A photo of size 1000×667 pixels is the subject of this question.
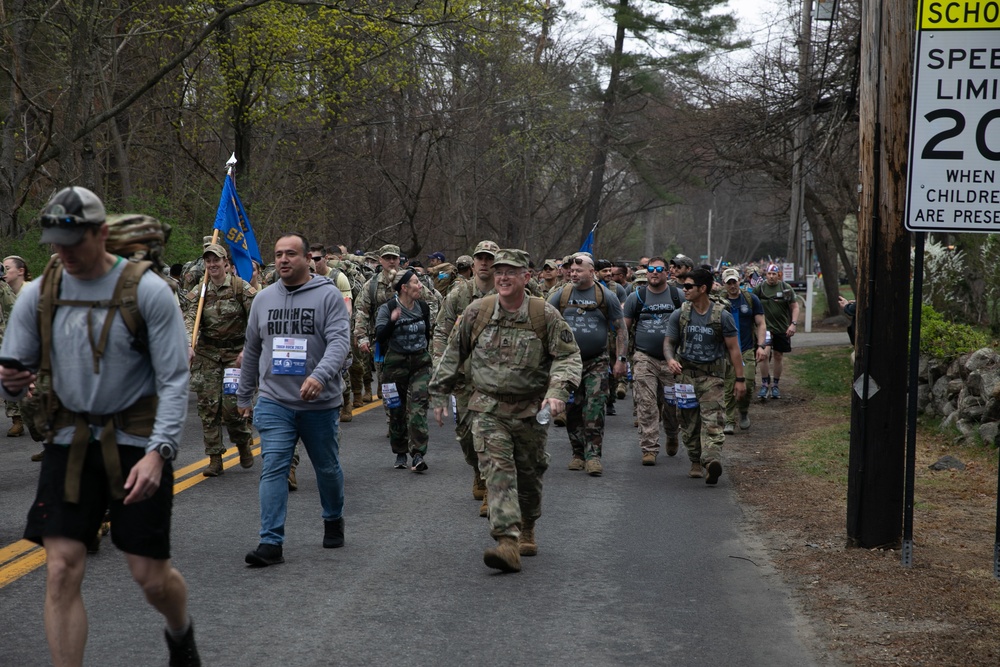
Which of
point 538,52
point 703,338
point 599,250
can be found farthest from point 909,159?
point 599,250

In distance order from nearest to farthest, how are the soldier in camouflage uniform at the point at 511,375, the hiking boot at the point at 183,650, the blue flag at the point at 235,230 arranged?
the hiking boot at the point at 183,650, the soldier in camouflage uniform at the point at 511,375, the blue flag at the point at 235,230

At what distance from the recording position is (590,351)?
11.0 meters

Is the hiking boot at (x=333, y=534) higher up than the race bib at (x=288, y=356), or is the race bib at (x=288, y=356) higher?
the race bib at (x=288, y=356)

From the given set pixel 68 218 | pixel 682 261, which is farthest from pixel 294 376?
pixel 682 261

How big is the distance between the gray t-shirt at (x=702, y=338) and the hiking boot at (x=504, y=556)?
4178mm

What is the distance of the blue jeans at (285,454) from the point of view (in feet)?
23.1

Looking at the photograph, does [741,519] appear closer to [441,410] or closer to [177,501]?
[441,410]

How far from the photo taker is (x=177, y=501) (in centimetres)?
894

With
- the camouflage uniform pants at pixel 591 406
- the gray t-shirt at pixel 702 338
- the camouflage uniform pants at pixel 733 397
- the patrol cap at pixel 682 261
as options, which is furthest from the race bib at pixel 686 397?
the patrol cap at pixel 682 261

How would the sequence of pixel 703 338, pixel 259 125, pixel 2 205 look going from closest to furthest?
pixel 703 338
pixel 2 205
pixel 259 125

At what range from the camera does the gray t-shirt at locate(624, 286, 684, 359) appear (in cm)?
1164

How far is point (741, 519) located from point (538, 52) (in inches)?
1138

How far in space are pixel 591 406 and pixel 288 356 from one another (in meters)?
4.26

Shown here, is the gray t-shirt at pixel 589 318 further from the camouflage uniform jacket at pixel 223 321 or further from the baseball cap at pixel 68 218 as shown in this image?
the baseball cap at pixel 68 218
